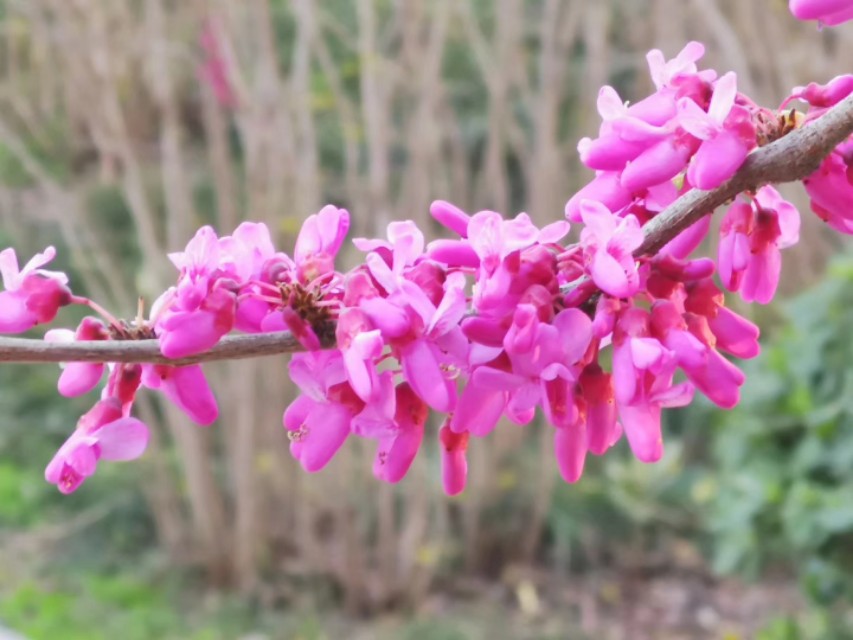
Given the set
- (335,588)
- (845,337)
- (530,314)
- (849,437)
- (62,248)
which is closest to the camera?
(530,314)

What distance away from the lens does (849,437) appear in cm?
186

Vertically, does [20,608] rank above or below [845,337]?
below

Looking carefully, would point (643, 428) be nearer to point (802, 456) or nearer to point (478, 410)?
point (478, 410)

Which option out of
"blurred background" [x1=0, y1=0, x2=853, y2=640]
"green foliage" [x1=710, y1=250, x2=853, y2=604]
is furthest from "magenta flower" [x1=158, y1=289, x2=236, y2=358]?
"blurred background" [x1=0, y1=0, x2=853, y2=640]

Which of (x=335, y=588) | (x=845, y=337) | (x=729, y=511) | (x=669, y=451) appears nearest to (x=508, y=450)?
(x=669, y=451)

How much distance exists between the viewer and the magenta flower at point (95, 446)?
1.82ft

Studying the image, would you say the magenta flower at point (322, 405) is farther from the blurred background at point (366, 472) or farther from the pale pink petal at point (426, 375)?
the blurred background at point (366, 472)

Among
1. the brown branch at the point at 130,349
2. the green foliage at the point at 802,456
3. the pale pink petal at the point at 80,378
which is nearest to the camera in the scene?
the brown branch at the point at 130,349

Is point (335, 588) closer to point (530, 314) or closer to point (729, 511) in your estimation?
point (729, 511)

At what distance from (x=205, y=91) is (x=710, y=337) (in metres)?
2.43

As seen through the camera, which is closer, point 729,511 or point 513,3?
point 729,511

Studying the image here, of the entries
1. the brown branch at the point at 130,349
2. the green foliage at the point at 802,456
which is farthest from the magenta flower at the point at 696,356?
the green foliage at the point at 802,456

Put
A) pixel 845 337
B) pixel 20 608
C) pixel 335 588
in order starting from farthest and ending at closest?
pixel 335 588 → pixel 20 608 → pixel 845 337

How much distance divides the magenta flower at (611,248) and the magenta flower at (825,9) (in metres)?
0.17
